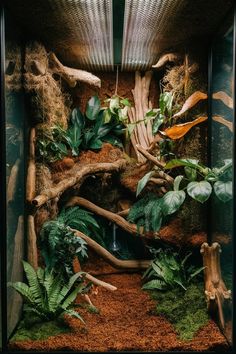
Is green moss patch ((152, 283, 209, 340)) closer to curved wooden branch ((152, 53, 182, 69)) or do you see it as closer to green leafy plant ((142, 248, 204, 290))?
green leafy plant ((142, 248, 204, 290))

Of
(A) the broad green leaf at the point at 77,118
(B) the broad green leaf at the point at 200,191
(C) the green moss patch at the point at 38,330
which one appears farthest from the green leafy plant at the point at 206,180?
(C) the green moss patch at the point at 38,330

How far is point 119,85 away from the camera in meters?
4.32

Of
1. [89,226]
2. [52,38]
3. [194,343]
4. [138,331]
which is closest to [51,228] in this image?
[89,226]

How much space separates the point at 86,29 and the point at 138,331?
2.55 metres

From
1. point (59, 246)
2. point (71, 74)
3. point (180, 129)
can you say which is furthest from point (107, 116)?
point (59, 246)

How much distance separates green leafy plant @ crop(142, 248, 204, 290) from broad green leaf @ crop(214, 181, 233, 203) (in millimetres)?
849

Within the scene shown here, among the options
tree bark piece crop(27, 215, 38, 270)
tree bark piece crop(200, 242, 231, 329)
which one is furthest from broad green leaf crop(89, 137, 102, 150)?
tree bark piece crop(200, 242, 231, 329)

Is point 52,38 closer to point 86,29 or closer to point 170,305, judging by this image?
point 86,29

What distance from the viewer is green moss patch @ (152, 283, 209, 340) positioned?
3018mm

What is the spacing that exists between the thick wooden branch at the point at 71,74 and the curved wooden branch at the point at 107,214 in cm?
123

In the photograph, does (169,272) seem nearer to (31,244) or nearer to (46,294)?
(46,294)

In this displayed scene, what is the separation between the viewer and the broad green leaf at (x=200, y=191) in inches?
124

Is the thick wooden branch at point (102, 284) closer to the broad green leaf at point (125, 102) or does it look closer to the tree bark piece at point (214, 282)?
the tree bark piece at point (214, 282)

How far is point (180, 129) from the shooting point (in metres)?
3.53
